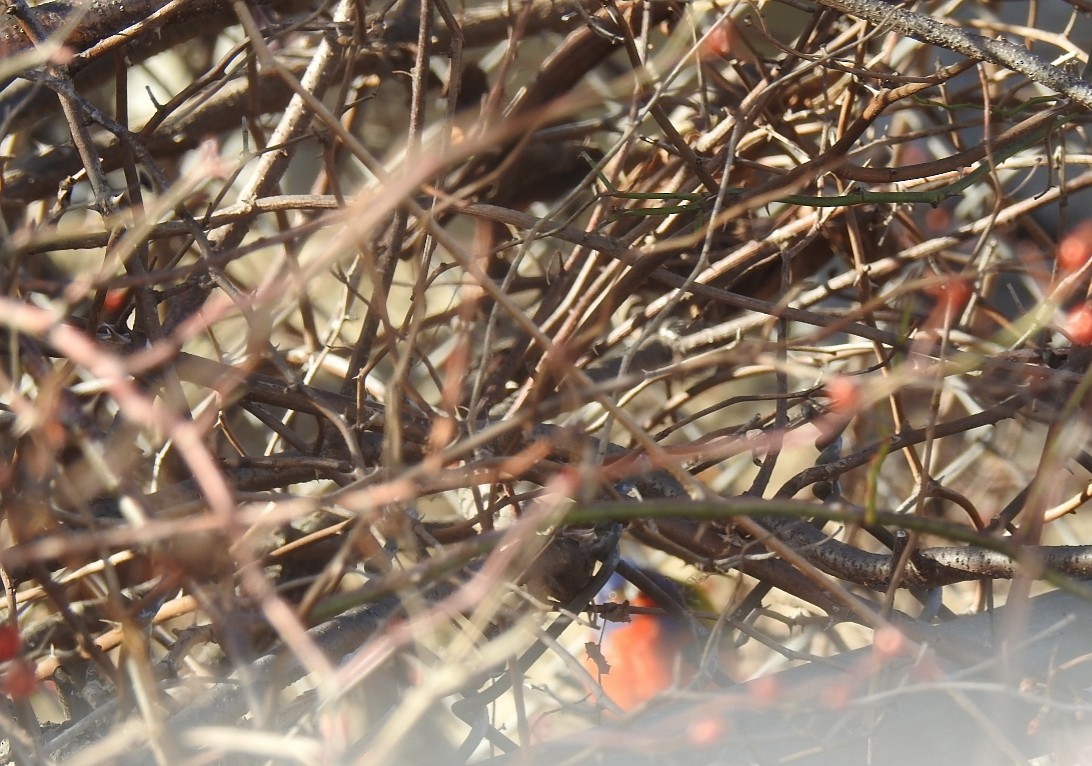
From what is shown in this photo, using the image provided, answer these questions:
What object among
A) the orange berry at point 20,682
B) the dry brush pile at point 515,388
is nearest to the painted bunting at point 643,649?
the dry brush pile at point 515,388

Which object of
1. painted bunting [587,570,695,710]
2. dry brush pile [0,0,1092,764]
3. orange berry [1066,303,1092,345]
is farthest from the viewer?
painted bunting [587,570,695,710]

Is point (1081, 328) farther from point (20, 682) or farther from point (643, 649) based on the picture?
point (20, 682)

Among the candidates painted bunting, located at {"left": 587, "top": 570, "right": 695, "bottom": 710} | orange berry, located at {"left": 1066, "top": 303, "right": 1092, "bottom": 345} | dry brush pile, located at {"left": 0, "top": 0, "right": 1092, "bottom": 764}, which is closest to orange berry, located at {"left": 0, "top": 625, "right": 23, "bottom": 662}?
dry brush pile, located at {"left": 0, "top": 0, "right": 1092, "bottom": 764}

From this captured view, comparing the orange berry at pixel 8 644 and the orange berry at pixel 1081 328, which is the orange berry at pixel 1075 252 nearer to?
the orange berry at pixel 1081 328

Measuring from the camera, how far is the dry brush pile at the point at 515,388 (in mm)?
561

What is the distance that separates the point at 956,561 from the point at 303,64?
951mm

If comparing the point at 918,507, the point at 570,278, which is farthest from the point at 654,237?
the point at 918,507

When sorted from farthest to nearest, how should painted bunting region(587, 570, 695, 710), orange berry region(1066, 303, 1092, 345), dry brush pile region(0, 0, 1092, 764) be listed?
1. painted bunting region(587, 570, 695, 710)
2. orange berry region(1066, 303, 1092, 345)
3. dry brush pile region(0, 0, 1092, 764)

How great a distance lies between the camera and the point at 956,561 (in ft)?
2.77

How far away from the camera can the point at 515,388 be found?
116cm

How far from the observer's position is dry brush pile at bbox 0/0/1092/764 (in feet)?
1.84

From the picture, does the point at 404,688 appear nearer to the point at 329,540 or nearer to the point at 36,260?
the point at 329,540

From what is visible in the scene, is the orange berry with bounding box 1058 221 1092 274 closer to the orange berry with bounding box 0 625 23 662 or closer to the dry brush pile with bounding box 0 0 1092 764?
the dry brush pile with bounding box 0 0 1092 764

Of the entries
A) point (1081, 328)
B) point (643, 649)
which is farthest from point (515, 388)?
point (1081, 328)
